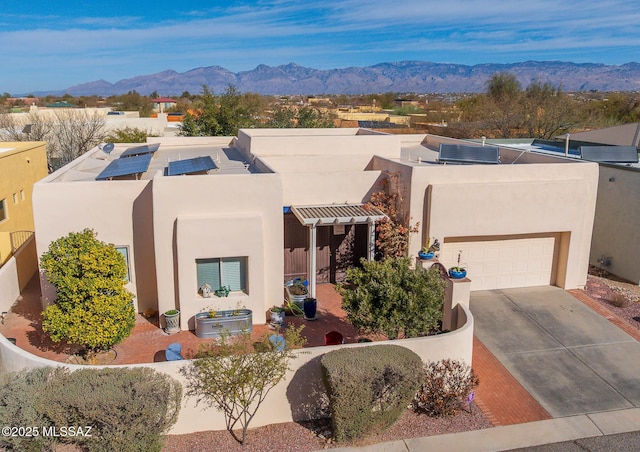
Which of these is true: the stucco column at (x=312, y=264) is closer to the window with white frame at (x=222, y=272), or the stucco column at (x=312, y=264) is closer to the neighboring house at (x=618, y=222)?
the window with white frame at (x=222, y=272)

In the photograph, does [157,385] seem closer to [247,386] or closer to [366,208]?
[247,386]

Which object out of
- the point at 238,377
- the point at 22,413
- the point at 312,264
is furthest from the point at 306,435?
the point at 312,264

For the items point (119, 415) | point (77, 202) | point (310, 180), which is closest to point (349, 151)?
point (310, 180)

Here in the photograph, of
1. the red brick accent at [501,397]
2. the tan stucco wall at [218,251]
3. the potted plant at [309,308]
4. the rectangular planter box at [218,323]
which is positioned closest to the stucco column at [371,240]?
the potted plant at [309,308]

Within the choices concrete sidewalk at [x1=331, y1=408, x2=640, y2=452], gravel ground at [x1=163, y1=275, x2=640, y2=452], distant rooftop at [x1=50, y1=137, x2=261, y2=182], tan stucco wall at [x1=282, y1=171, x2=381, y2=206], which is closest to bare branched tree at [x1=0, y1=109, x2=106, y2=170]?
distant rooftop at [x1=50, y1=137, x2=261, y2=182]

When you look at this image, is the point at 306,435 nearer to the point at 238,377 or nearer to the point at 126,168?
the point at 238,377
